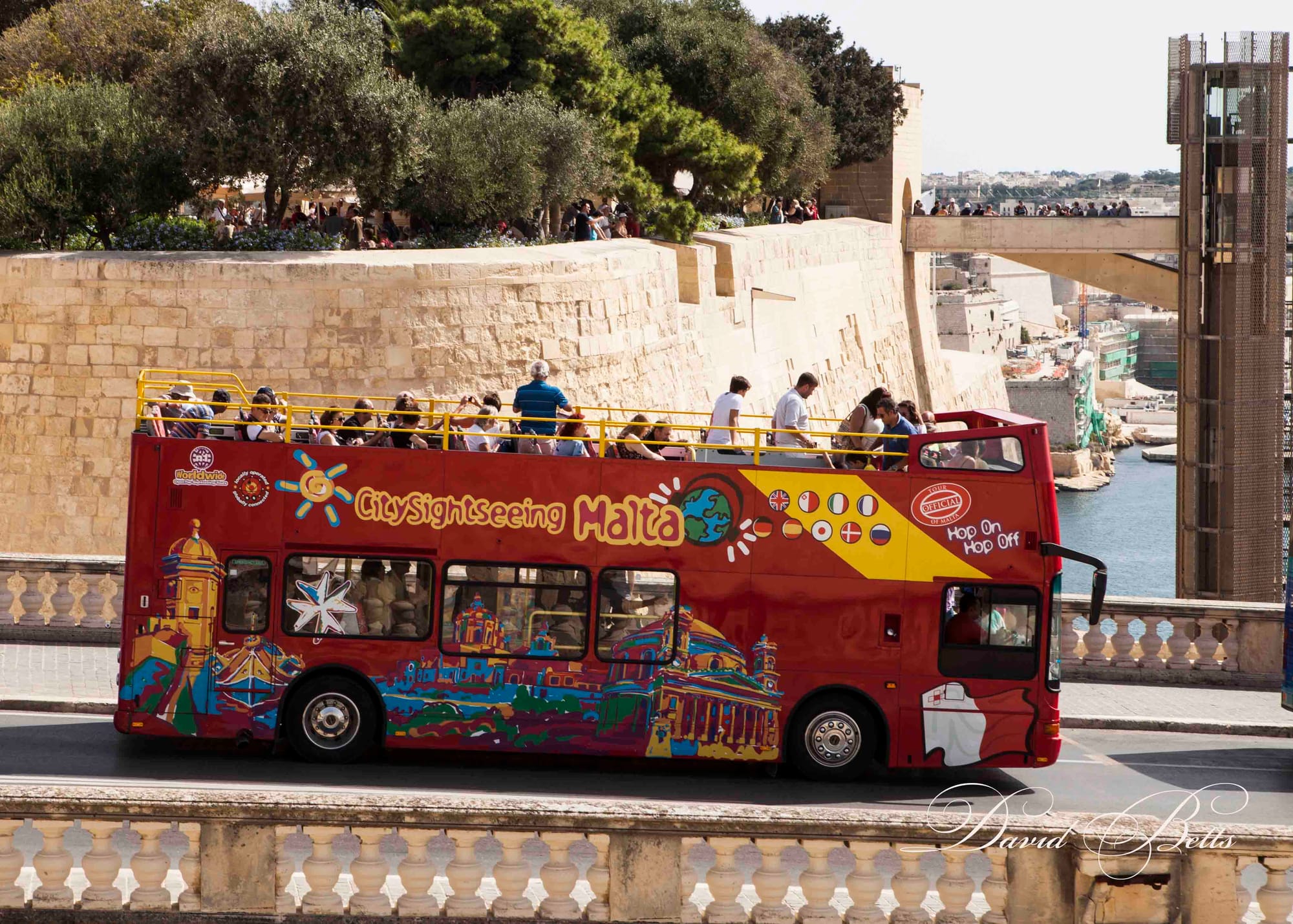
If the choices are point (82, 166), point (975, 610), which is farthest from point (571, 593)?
point (82, 166)

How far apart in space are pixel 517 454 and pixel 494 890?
406 cm

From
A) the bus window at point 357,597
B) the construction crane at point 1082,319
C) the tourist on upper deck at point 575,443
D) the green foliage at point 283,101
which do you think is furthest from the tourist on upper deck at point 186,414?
the construction crane at point 1082,319

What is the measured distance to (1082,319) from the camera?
552ft

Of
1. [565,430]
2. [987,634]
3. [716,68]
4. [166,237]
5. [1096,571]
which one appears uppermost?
[716,68]

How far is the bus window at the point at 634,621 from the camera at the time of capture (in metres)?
10.4

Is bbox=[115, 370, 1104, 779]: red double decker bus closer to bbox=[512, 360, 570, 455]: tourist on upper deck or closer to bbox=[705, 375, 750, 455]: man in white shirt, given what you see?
bbox=[705, 375, 750, 455]: man in white shirt

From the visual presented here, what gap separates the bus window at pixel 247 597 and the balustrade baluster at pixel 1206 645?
335 inches

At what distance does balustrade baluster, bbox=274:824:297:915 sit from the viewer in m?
6.35

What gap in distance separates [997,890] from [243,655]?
5868 mm

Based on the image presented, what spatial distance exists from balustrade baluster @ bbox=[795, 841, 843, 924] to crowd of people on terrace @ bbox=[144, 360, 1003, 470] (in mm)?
3946

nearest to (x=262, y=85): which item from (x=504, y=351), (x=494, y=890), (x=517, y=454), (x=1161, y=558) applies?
(x=504, y=351)

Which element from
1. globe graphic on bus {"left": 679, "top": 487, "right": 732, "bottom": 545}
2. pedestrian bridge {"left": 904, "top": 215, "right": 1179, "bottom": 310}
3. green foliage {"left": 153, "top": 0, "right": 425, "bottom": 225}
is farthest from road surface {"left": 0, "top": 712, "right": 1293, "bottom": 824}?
pedestrian bridge {"left": 904, "top": 215, "right": 1179, "bottom": 310}

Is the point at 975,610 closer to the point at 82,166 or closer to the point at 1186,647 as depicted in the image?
the point at 1186,647

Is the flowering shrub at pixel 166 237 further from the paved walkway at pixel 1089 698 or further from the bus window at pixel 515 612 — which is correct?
the bus window at pixel 515 612
